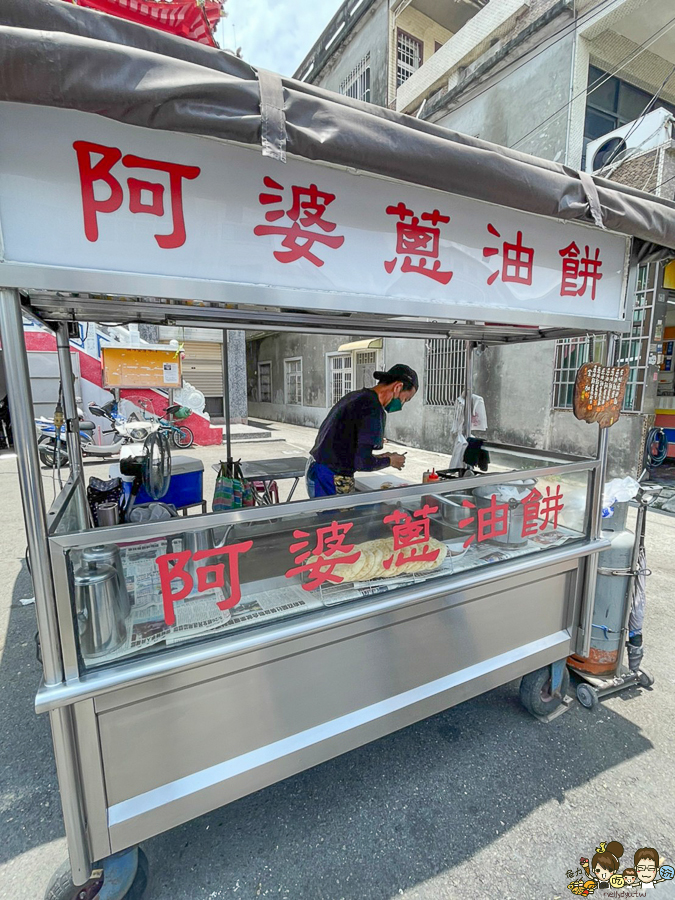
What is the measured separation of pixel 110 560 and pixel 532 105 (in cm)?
875

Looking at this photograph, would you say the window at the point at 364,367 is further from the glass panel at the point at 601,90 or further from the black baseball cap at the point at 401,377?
the black baseball cap at the point at 401,377

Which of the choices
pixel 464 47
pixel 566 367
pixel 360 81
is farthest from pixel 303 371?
pixel 566 367

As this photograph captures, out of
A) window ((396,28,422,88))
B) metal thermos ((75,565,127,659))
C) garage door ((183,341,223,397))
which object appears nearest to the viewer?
metal thermos ((75,565,127,659))

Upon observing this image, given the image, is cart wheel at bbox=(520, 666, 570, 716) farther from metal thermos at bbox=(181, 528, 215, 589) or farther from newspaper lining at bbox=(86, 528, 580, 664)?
metal thermos at bbox=(181, 528, 215, 589)

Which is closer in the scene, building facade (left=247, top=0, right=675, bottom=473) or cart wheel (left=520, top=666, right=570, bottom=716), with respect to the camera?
cart wheel (left=520, top=666, right=570, bottom=716)

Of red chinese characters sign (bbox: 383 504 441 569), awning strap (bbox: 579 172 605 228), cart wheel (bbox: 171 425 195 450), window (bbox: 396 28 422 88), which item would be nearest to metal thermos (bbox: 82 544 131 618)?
red chinese characters sign (bbox: 383 504 441 569)

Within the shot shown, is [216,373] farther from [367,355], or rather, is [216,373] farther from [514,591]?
[514,591]

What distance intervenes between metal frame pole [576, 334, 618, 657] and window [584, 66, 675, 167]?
7067 mm

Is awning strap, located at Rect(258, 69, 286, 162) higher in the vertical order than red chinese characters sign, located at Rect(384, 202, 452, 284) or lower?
higher

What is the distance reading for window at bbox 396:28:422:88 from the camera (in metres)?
9.98

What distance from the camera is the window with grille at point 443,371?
329 inches

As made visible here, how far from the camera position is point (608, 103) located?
6973mm

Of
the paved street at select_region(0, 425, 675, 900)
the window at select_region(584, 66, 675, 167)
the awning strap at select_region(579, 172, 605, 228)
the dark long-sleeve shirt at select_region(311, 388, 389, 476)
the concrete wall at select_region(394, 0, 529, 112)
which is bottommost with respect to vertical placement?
the paved street at select_region(0, 425, 675, 900)

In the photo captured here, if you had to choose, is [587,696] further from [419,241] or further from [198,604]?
[419,241]
